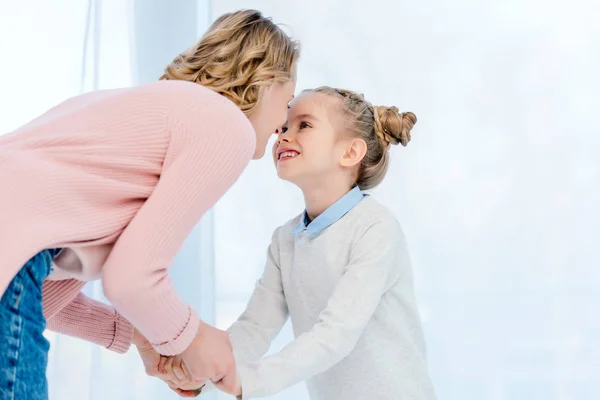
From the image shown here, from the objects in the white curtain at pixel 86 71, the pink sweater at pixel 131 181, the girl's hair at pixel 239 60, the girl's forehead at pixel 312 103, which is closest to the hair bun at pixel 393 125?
the girl's forehead at pixel 312 103

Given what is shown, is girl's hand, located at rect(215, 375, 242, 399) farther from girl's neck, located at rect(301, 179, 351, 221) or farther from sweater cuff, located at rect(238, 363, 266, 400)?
girl's neck, located at rect(301, 179, 351, 221)

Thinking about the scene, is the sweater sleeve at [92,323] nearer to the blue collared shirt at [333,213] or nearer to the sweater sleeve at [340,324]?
the sweater sleeve at [340,324]

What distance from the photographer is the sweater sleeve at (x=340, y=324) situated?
1.19m

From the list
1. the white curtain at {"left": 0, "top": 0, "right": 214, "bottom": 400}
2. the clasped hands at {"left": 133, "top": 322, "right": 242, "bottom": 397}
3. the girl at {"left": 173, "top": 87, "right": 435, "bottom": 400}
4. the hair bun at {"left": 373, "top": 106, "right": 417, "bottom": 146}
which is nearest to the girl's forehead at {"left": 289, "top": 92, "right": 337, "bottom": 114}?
the girl at {"left": 173, "top": 87, "right": 435, "bottom": 400}

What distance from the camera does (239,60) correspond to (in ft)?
3.92

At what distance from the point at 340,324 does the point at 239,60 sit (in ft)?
1.55

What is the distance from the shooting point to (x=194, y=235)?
2146 millimetres

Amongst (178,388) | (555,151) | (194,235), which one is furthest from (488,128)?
(178,388)

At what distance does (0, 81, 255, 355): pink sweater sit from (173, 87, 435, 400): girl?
1.24ft

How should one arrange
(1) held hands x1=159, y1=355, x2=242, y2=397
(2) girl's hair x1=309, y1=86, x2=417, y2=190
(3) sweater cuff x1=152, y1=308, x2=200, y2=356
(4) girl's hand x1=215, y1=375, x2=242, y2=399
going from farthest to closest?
1. (2) girl's hair x1=309, y1=86, x2=417, y2=190
2. (1) held hands x1=159, y1=355, x2=242, y2=397
3. (4) girl's hand x1=215, y1=375, x2=242, y2=399
4. (3) sweater cuff x1=152, y1=308, x2=200, y2=356

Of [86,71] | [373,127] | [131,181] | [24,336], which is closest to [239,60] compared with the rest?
[131,181]

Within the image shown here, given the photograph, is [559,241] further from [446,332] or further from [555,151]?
[446,332]

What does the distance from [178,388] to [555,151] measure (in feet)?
4.02

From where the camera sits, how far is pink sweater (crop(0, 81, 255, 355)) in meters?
0.87
